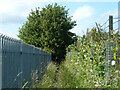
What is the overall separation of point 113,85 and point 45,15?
95.3 ft

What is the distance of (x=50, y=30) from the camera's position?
31219 millimetres

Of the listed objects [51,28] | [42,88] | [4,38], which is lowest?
[42,88]

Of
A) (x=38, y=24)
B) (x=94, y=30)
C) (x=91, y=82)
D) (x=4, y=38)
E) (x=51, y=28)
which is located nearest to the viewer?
(x=4, y=38)

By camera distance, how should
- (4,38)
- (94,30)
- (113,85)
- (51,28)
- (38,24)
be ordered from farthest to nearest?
1. (38,24)
2. (51,28)
3. (94,30)
4. (113,85)
5. (4,38)

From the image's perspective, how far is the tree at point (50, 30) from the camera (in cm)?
3102

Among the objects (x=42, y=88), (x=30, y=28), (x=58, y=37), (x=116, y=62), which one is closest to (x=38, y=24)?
(x=30, y=28)

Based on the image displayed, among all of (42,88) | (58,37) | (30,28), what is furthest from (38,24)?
(42,88)

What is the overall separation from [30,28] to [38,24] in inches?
54.2

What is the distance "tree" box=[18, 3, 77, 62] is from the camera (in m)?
31.0

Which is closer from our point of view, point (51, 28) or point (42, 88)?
point (42, 88)

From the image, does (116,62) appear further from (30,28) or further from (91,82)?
(30,28)

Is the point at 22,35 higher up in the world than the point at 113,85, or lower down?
higher up

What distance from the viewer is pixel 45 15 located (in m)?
33.7

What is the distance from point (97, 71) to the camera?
6105 millimetres
